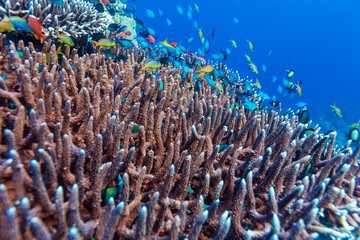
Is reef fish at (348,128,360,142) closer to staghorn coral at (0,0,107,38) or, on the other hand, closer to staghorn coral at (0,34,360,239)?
staghorn coral at (0,34,360,239)

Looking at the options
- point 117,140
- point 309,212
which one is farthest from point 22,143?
point 309,212

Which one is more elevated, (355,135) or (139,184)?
(355,135)

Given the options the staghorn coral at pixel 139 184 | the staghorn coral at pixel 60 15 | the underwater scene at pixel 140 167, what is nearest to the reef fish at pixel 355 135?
the underwater scene at pixel 140 167

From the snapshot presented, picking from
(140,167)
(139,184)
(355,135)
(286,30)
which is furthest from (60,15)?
(286,30)

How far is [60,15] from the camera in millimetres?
4664

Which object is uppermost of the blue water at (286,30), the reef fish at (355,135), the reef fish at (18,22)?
the blue water at (286,30)

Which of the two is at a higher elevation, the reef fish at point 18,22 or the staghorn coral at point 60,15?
the staghorn coral at point 60,15

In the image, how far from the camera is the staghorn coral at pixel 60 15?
169 inches

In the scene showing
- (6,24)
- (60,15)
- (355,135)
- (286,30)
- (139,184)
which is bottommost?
(139,184)

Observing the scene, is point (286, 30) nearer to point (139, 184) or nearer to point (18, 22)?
point (18, 22)

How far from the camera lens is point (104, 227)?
1320mm

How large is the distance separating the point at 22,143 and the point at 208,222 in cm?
183

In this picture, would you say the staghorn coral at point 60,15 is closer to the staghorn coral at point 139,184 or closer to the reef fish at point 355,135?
the staghorn coral at point 139,184

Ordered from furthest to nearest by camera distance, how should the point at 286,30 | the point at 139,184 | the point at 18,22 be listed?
the point at 286,30 → the point at 18,22 → the point at 139,184
